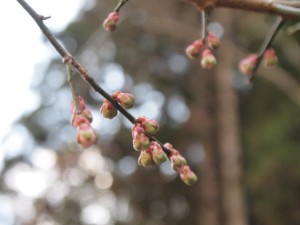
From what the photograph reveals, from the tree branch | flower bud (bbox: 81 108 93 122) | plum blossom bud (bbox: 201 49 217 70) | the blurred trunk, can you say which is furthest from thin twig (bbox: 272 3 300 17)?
the blurred trunk

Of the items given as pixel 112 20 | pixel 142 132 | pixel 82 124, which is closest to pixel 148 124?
pixel 142 132

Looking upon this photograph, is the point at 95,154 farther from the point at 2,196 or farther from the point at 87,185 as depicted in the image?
the point at 2,196

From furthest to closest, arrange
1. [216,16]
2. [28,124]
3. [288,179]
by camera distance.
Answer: [216,16] → [28,124] → [288,179]

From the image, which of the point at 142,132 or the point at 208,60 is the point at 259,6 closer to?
the point at 208,60

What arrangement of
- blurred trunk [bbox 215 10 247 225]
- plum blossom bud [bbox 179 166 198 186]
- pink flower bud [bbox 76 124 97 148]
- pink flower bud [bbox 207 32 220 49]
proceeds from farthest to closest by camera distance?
blurred trunk [bbox 215 10 247 225]
pink flower bud [bbox 207 32 220 49]
plum blossom bud [bbox 179 166 198 186]
pink flower bud [bbox 76 124 97 148]

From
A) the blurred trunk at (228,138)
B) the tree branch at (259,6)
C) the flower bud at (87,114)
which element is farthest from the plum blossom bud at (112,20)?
the blurred trunk at (228,138)

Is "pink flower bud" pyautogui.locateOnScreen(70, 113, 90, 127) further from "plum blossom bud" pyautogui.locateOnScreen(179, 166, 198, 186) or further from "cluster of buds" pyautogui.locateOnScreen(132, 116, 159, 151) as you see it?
"plum blossom bud" pyautogui.locateOnScreen(179, 166, 198, 186)

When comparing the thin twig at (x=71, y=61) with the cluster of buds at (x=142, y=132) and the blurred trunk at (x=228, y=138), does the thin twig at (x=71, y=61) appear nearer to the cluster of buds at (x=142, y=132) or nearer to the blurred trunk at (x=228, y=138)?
the cluster of buds at (x=142, y=132)

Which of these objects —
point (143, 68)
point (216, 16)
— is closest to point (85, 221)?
point (143, 68)
